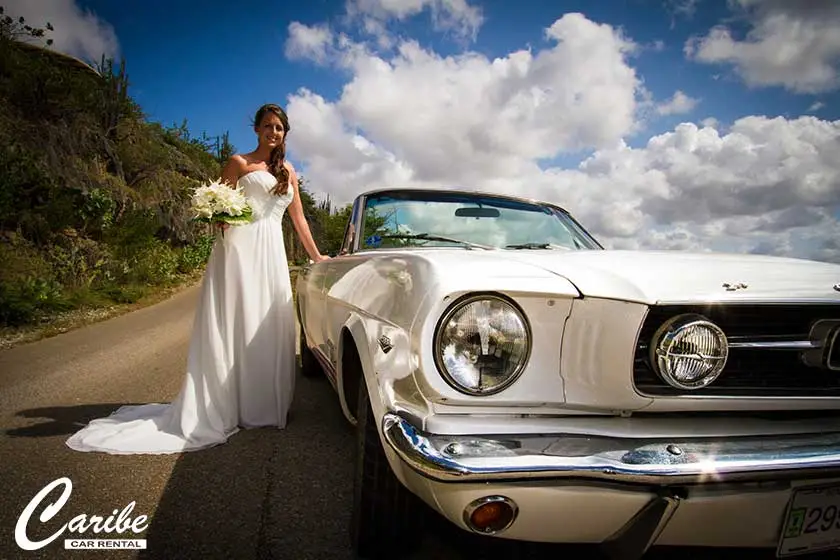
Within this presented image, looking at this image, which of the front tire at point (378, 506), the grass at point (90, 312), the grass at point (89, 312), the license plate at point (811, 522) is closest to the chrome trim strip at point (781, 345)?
the license plate at point (811, 522)

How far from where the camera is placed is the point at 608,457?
1068 millimetres

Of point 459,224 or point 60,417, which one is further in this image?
point 60,417

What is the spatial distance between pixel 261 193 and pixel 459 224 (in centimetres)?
130

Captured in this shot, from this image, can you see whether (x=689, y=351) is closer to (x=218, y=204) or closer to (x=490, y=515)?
(x=490, y=515)

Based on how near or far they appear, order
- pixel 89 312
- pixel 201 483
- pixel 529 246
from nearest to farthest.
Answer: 1. pixel 201 483
2. pixel 529 246
3. pixel 89 312

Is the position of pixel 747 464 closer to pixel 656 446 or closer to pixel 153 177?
pixel 656 446

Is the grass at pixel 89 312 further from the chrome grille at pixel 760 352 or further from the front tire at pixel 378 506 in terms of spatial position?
the chrome grille at pixel 760 352

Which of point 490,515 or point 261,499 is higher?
point 490,515

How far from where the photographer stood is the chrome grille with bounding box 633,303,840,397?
4.00ft

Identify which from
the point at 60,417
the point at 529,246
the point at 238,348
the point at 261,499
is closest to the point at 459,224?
the point at 529,246

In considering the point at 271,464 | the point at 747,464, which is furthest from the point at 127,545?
the point at 747,464

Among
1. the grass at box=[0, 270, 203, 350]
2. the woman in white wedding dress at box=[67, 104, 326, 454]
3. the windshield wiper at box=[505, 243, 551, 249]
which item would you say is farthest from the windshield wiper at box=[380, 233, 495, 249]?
the grass at box=[0, 270, 203, 350]

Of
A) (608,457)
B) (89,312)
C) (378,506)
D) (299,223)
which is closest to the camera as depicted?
(608,457)

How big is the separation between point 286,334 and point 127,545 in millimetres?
1455
